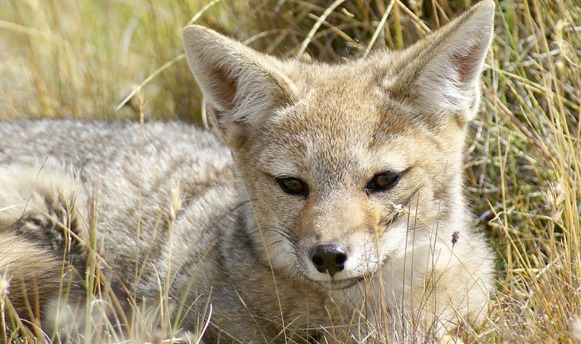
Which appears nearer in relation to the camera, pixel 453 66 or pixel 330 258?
pixel 330 258

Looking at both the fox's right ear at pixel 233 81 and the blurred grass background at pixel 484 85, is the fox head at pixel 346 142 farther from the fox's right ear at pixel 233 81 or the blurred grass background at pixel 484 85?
the blurred grass background at pixel 484 85

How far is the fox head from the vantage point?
9.78ft

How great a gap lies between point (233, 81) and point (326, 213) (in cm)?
81

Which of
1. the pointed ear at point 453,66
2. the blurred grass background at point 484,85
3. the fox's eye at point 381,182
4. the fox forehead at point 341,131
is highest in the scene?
the pointed ear at point 453,66

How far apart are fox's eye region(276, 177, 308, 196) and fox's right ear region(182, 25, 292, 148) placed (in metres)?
0.34

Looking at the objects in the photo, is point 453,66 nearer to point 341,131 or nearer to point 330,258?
point 341,131

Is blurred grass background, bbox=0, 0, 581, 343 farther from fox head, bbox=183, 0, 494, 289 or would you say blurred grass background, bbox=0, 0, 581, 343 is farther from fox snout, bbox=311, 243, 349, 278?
fox snout, bbox=311, 243, 349, 278

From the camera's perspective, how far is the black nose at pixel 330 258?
2.83 m

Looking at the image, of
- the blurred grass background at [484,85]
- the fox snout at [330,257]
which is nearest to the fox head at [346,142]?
the fox snout at [330,257]

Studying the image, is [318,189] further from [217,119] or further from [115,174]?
[115,174]

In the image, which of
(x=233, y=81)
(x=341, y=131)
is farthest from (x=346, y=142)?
(x=233, y=81)

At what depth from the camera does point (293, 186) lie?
10.4 ft

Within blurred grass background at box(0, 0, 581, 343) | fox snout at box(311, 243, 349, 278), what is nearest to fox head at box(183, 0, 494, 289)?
fox snout at box(311, 243, 349, 278)

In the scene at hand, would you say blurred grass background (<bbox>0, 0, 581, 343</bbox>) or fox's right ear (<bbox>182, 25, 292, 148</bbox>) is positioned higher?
fox's right ear (<bbox>182, 25, 292, 148</bbox>)
